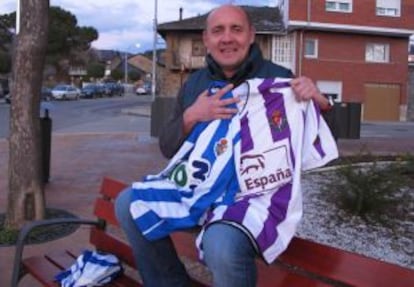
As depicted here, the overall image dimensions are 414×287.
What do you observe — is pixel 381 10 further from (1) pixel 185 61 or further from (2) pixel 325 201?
(2) pixel 325 201

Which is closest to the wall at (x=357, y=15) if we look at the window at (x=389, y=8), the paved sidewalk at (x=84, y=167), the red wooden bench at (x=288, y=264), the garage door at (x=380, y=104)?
the window at (x=389, y=8)

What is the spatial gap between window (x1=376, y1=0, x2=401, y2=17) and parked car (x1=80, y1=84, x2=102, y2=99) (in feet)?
→ 122

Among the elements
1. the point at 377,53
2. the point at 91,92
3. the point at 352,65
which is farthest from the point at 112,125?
the point at 91,92

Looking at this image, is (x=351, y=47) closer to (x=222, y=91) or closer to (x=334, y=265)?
(x=222, y=91)

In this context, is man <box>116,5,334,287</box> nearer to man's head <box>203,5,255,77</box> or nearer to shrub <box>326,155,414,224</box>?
man's head <box>203,5,255,77</box>

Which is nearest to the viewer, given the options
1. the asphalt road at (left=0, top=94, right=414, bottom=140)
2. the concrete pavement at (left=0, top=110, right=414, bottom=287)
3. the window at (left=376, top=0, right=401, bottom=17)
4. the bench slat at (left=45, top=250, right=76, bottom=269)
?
the bench slat at (left=45, top=250, right=76, bottom=269)

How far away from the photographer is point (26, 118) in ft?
20.2

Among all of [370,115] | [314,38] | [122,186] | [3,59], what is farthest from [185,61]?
[122,186]

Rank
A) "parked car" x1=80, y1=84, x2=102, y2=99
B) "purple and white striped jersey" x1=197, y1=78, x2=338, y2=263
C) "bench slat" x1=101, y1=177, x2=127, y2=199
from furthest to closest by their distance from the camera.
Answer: "parked car" x1=80, y1=84, x2=102, y2=99, "bench slat" x1=101, y1=177, x2=127, y2=199, "purple and white striped jersey" x1=197, y1=78, x2=338, y2=263

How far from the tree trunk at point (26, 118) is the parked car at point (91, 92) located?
216 ft

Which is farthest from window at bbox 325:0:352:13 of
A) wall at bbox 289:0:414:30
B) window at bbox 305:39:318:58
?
window at bbox 305:39:318:58

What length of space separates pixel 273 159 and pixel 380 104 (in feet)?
137

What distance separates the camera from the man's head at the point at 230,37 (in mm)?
3012

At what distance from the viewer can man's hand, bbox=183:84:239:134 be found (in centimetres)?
283
